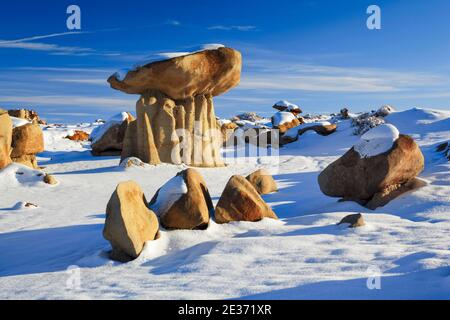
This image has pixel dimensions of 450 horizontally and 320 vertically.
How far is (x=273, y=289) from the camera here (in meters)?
4.61

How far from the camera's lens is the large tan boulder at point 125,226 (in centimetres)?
632

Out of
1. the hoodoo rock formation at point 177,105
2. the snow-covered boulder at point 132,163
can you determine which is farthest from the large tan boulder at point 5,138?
the hoodoo rock formation at point 177,105

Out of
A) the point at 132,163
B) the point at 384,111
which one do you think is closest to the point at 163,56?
the point at 132,163

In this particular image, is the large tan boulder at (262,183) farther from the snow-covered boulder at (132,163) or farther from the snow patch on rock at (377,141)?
the snow-covered boulder at (132,163)

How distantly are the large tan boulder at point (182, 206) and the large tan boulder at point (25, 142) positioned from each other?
9.68 metres

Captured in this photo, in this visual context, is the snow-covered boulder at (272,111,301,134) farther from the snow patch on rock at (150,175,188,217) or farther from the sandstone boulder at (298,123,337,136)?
the snow patch on rock at (150,175,188,217)

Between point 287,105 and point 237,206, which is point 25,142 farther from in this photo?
point 287,105

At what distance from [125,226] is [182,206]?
1372 millimetres

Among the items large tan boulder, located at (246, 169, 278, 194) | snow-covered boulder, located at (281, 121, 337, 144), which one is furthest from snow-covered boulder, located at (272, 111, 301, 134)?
large tan boulder, located at (246, 169, 278, 194)

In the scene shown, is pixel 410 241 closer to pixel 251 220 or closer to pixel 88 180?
pixel 251 220

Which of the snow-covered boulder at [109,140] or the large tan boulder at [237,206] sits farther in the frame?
the snow-covered boulder at [109,140]

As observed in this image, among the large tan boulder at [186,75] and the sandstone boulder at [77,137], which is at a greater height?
the large tan boulder at [186,75]

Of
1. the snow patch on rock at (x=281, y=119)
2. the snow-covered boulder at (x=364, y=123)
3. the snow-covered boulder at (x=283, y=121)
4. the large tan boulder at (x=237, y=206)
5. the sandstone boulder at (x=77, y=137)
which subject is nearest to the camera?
the large tan boulder at (x=237, y=206)
